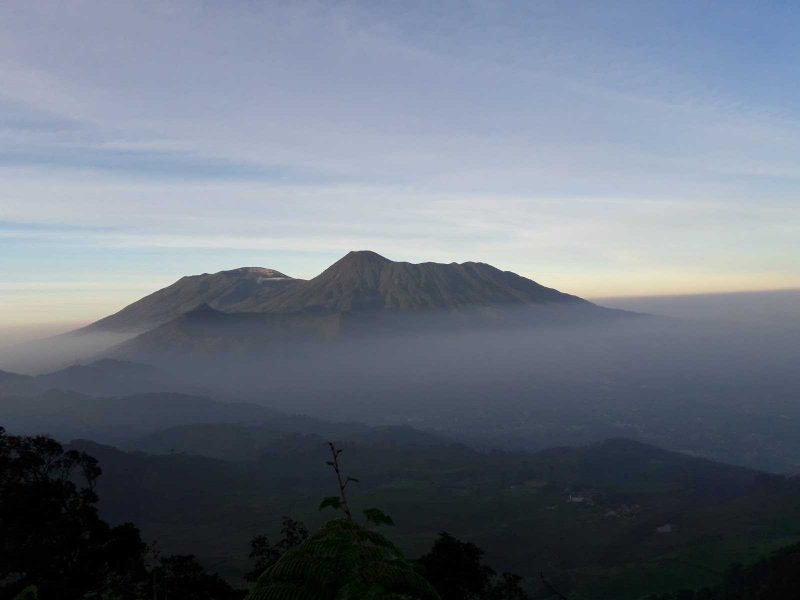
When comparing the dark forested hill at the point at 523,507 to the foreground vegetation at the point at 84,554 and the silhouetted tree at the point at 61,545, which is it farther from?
the silhouetted tree at the point at 61,545

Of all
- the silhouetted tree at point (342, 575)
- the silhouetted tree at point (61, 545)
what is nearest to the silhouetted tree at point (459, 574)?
the silhouetted tree at point (61, 545)

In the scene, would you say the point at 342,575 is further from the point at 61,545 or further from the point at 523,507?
the point at 523,507

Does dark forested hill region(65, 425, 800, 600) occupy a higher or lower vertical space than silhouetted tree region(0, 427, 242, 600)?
lower

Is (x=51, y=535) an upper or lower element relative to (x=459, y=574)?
upper

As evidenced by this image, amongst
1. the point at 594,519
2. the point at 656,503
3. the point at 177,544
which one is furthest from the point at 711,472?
the point at 177,544

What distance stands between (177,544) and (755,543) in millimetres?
113433

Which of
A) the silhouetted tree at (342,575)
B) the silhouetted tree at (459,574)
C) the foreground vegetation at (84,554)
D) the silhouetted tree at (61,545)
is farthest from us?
the silhouetted tree at (459,574)

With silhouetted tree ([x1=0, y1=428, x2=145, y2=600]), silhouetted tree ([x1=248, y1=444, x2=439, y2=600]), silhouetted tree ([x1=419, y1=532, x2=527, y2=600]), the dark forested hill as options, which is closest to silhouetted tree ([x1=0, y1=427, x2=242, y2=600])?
silhouetted tree ([x1=0, y1=428, x2=145, y2=600])

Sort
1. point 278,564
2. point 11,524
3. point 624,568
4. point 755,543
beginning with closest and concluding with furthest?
1. point 278,564
2. point 11,524
3. point 624,568
4. point 755,543

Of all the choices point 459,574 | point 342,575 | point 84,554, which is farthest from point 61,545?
point 342,575

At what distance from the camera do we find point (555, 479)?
585ft

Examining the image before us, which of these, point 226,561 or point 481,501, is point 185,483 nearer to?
point 226,561

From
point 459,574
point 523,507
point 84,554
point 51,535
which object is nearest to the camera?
point 51,535

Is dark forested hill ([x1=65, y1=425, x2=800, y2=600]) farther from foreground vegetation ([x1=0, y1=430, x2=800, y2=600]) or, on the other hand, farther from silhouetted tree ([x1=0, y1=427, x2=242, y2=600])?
silhouetted tree ([x1=0, y1=427, x2=242, y2=600])
